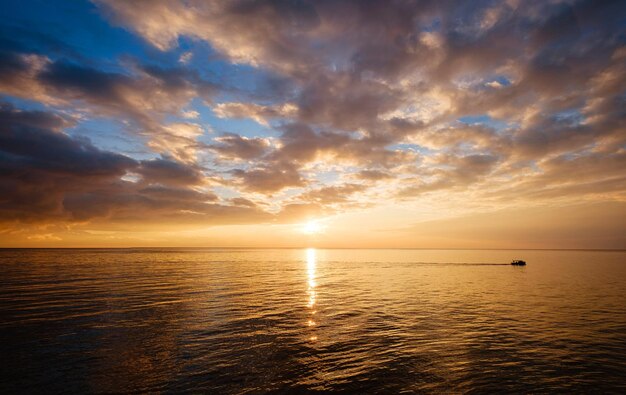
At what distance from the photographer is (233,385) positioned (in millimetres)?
18297

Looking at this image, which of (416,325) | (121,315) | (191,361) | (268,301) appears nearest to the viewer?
(191,361)

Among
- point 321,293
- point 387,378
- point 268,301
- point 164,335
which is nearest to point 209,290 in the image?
point 268,301

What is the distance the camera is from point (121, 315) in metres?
35.9

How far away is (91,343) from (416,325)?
93.4 ft

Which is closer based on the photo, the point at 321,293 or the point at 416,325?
the point at 416,325

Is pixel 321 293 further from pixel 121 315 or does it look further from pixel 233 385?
pixel 233 385

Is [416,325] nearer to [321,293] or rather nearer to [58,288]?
[321,293]

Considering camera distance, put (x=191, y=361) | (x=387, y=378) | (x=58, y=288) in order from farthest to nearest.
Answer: (x=58, y=288), (x=191, y=361), (x=387, y=378)

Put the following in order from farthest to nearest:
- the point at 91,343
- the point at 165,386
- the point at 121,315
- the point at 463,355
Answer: the point at 121,315 < the point at 91,343 < the point at 463,355 < the point at 165,386

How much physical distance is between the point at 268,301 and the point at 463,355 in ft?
95.5

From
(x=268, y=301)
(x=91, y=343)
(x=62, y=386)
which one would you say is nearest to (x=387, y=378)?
(x=62, y=386)

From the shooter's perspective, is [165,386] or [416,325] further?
[416,325]

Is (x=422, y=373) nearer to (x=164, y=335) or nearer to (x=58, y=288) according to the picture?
(x=164, y=335)

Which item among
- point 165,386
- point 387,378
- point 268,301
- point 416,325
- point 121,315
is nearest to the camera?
point 165,386
